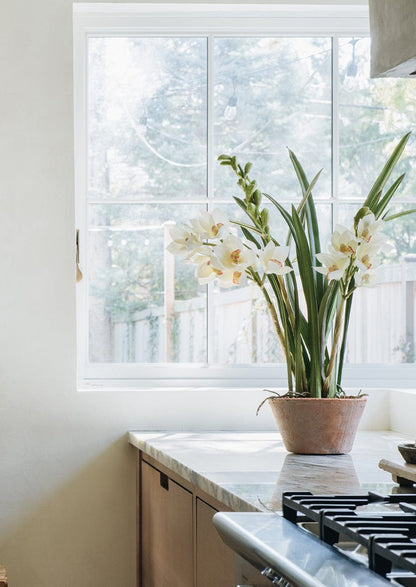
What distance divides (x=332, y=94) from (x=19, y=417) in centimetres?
150

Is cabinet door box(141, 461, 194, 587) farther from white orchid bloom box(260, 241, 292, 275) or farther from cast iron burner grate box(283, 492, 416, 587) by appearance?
cast iron burner grate box(283, 492, 416, 587)

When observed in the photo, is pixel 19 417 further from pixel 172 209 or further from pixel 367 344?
pixel 367 344

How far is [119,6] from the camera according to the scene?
9.70ft

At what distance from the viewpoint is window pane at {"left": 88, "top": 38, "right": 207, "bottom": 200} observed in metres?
3.02

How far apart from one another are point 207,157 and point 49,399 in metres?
0.96

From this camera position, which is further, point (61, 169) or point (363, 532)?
point (61, 169)

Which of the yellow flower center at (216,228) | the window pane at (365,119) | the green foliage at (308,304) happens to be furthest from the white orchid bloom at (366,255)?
the window pane at (365,119)

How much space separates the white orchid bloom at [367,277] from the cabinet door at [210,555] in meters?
0.61

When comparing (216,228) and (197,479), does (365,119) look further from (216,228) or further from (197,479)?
(197,479)

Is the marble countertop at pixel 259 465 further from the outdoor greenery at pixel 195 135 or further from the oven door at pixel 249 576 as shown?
the outdoor greenery at pixel 195 135

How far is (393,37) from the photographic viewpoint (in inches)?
53.4

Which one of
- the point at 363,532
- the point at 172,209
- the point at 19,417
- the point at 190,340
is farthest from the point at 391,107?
the point at 363,532

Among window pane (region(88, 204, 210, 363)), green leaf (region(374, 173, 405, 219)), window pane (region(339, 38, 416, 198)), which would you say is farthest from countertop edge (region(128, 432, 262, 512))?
window pane (region(339, 38, 416, 198))

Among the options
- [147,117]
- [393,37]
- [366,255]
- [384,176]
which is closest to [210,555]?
[366,255]
